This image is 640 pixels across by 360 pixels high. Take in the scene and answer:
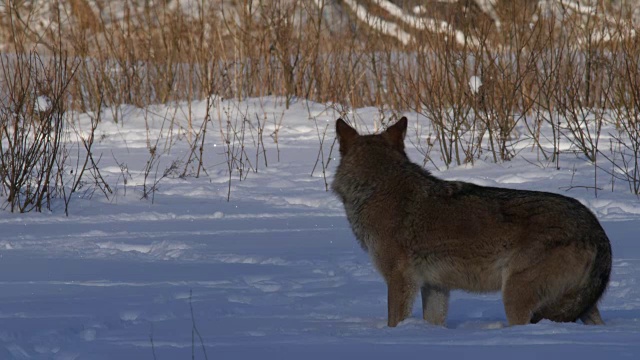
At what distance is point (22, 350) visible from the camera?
3873mm

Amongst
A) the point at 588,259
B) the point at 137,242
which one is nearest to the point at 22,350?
the point at 588,259

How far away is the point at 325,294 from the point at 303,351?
165 cm

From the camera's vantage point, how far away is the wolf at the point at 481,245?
4.43 m

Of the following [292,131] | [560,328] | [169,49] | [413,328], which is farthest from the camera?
[169,49]

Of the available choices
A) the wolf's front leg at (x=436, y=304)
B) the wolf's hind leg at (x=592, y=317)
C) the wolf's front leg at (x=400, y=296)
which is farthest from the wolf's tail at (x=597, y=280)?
the wolf's front leg at (x=400, y=296)

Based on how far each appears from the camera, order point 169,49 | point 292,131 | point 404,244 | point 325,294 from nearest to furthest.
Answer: point 404,244, point 325,294, point 292,131, point 169,49

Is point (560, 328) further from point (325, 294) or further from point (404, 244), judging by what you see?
point (325, 294)

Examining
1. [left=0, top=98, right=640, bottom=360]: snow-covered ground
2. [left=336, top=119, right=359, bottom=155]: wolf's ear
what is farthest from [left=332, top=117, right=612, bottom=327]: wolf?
[left=336, top=119, right=359, bottom=155]: wolf's ear

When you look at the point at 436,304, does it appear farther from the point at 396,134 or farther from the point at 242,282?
the point at 242,282

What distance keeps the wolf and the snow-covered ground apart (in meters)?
0.20

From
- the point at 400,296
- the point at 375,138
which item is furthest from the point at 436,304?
the point at 375,138

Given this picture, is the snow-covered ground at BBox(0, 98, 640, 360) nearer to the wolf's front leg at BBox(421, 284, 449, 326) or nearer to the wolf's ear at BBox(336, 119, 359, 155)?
the wolf's front leg at BBox(421, 284, 449, 326)

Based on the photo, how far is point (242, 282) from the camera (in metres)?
5.71

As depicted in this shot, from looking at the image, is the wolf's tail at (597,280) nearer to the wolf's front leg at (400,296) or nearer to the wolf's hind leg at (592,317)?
the wolf's hind leg at (592,317)
